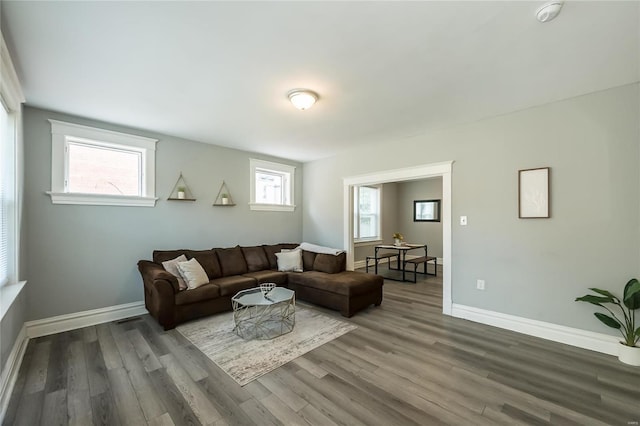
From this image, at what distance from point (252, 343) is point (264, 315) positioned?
1.33ft

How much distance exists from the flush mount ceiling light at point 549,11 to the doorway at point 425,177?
2180 millimetres

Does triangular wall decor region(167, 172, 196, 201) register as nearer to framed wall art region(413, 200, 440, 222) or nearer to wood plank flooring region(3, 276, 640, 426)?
wood plank flooring region(3, 276, 640, 426)

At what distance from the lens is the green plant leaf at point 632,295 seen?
2395 mm

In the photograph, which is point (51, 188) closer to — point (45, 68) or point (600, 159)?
point (45, 68)

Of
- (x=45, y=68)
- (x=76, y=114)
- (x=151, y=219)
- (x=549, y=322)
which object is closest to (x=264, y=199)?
(x=151, y=219)

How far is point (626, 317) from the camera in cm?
255


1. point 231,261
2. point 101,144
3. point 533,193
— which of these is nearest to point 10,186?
Result: point 101,144

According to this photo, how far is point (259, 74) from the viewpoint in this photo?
242 centimetres

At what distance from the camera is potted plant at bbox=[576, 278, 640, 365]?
7.98 feet

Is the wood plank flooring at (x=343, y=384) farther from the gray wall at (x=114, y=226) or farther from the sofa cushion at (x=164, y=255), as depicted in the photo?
the sofa cushion at (x=164, y=255)

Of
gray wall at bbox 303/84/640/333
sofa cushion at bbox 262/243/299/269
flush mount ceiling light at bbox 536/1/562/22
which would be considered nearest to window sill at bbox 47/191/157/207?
sofa cushion at bbox 262/243/299/269

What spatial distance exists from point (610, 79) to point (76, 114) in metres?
5.77

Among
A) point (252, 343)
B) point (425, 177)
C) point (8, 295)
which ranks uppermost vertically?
point (425, 177)

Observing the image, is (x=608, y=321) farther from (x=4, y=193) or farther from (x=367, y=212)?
(x=4, y=193)
